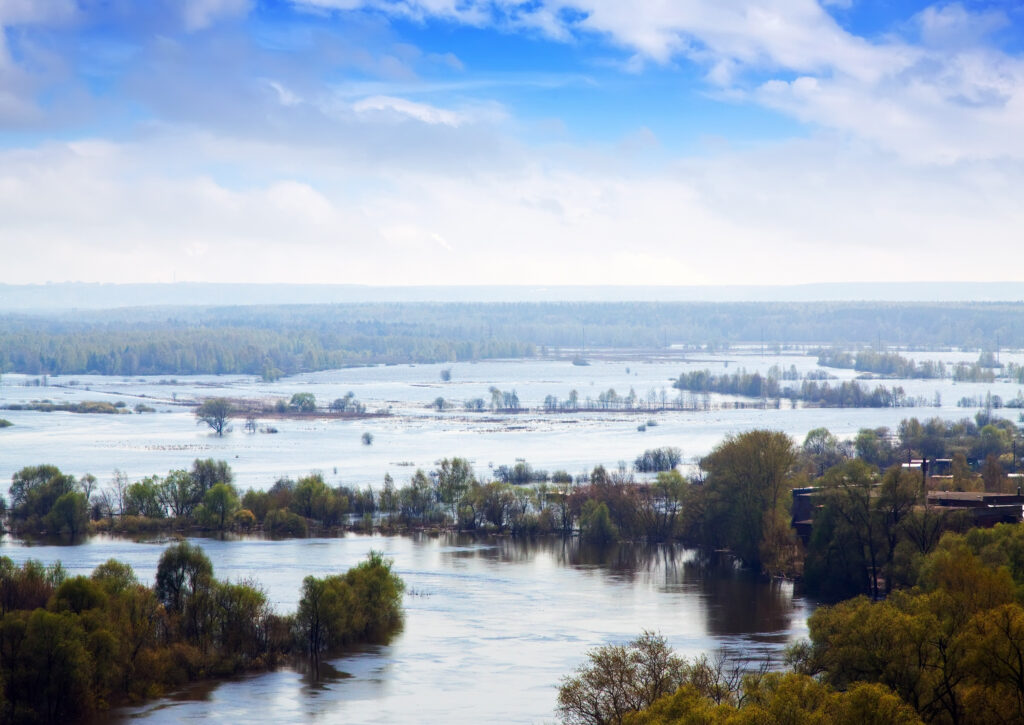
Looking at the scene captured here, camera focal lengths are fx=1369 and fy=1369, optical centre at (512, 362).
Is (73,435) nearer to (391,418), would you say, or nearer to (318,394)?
(391,418)

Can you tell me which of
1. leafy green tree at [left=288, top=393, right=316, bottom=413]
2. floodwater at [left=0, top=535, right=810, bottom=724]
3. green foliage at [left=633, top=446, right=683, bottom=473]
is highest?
leafy green tree at [left=288, top=393, right=316, bottom=413]

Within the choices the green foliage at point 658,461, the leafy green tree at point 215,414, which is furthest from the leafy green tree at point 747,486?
the leafy green tree at point 215,414

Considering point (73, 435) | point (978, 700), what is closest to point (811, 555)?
point (978, 700)

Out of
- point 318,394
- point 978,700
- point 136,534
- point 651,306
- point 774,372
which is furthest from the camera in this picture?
point 651,306

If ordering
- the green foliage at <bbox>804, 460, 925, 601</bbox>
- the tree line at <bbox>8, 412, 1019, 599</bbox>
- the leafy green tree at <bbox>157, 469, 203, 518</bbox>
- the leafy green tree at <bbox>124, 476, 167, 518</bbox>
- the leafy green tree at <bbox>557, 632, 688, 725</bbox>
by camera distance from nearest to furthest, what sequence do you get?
the leafy green tree at <bbox>557, 632, 688, 725</bbox> < the green foliage at <bbox>804, 460, 925, 601</bbox> < the tree line at <bbox>8, 412, 1019, 599</bbox> < the leafy green tree at <bbox>124, 476, 167, 518</bbox> < the leafy green tree at <bbox>157, 469, 203, 518</bbox>

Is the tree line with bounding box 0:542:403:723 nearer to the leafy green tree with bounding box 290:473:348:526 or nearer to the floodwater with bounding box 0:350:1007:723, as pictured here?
the floodwater with bounding box 0:350:1007:723

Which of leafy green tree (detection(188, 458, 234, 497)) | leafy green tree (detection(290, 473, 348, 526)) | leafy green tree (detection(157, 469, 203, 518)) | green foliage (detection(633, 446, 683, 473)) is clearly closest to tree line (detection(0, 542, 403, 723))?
leafy green tree (detection(290, 473, 348, 526))
